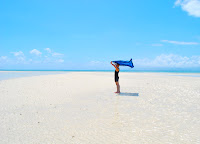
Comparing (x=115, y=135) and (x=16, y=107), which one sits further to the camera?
(x=16, y=107)

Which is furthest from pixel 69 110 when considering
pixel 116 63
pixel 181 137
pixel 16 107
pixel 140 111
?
pixel 116 63

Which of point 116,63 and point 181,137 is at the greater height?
point 116,63

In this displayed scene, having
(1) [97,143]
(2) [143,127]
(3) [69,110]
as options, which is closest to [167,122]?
(2) [143,127]

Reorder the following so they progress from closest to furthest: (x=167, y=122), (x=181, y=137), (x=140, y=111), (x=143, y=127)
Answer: (x=181, y=137), (x=143, y=127), (x=167, y=122), (x=140, y=111)

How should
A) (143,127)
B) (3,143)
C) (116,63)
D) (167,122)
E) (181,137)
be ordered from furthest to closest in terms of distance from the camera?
(116,63) → (167,122) → (143,127) → (181,137) → (3,143)

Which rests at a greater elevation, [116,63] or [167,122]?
[116,63]

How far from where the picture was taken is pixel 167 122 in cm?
630

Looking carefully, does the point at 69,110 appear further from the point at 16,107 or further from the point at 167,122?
the point at 167,122

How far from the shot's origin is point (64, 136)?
16.5ft

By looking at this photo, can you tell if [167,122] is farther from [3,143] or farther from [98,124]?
[3,143]

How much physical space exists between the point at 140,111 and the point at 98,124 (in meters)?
2.68

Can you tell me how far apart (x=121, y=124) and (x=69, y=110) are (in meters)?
3.02

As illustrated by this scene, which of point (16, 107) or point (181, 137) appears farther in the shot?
point (16, 107)

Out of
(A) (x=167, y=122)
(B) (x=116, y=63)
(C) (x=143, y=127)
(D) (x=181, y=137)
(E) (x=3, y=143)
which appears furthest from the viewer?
(B) (x=116, y=63)
